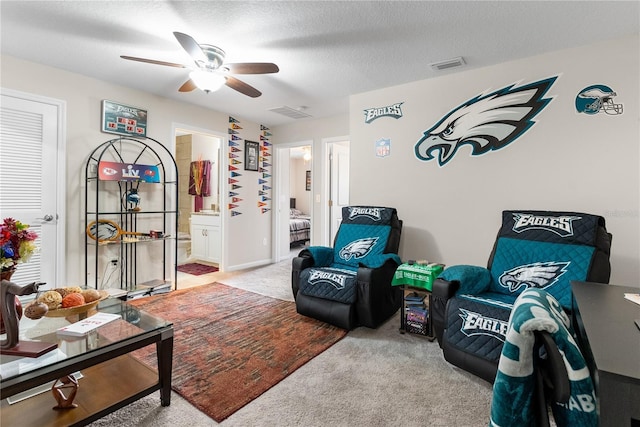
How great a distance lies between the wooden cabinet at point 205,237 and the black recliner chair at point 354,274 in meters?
2.47

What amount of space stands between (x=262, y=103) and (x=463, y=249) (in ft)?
10.0

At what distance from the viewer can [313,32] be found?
2463 mm

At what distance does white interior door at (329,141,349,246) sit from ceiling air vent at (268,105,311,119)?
66 centimetres

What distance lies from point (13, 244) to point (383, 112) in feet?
11.1

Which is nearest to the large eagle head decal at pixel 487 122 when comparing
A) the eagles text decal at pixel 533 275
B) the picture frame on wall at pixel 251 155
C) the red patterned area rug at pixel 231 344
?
the eagles text decal at pixel 533 275

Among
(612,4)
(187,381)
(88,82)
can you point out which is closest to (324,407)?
(187,381)

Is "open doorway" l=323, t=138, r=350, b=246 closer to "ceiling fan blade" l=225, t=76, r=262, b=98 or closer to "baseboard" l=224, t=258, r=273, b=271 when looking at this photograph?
"baseboard" l=224, t=258, r=273, b=271

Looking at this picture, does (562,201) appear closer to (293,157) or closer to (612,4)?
(612,4)

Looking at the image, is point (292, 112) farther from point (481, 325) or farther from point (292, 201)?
point (292, 201)

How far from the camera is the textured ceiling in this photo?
2.15m

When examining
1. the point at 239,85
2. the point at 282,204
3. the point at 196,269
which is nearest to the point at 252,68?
the point at 239,85

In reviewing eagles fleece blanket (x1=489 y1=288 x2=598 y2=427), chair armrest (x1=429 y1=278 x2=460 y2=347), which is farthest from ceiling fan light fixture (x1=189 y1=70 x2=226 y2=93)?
eagles fleece blanket (x1=489 y1=288 x2=598 y2=427)

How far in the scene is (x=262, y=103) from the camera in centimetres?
427

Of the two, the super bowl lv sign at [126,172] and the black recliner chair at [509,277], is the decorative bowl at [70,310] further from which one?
the black recliner chair at [509,277]
